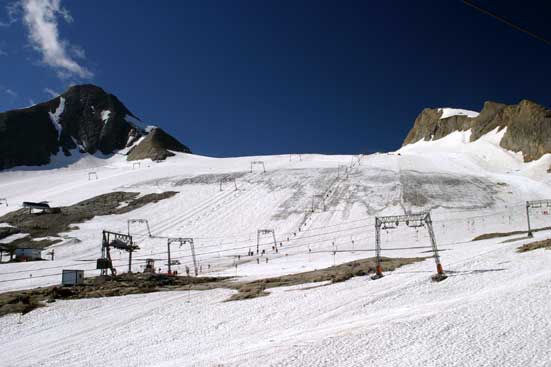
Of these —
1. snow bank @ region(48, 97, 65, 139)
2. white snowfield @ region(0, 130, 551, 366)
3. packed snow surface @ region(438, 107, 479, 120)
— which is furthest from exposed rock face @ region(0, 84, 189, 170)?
packed snow surface @ region(438, 107, 479, 120)

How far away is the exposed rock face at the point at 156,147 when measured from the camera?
133m

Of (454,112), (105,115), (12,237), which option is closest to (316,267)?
(12,237)

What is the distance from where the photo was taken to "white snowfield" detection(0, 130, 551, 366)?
36.2 feet

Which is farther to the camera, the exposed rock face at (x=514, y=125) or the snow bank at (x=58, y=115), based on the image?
the snow bank at (x=58, y=115)

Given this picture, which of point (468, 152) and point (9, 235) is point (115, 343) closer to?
point (9, 235)

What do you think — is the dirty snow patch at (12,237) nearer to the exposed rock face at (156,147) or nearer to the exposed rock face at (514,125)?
the exposed rock face at (156,147)

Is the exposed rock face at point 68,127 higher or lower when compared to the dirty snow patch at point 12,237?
higher

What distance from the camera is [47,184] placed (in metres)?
101

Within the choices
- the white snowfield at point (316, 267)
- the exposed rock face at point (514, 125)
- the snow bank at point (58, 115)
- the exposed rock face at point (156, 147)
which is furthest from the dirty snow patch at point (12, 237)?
the snow bank at point (58, 115)

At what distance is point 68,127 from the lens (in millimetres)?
163500

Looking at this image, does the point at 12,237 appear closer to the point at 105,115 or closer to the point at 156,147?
the point at 156,147

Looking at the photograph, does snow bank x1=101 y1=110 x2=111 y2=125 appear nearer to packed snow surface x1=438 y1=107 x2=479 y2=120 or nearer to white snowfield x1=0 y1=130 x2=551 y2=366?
white snowfield x1=0 y1=130 x2=551 y2=366

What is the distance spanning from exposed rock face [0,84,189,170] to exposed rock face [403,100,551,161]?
97.1 m

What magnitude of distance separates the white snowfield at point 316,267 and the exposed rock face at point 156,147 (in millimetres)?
42521
